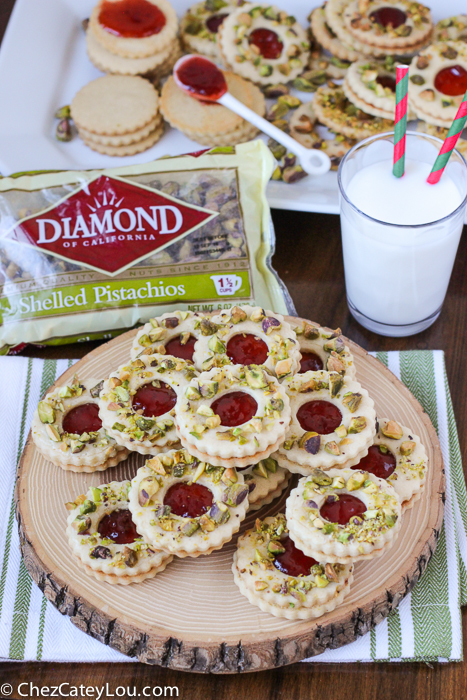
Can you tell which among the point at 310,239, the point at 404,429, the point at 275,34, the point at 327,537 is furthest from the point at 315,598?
the point at 275,34

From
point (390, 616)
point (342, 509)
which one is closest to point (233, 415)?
point (342, 509)

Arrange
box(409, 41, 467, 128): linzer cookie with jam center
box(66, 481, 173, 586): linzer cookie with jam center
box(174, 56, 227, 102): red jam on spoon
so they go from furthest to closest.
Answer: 1. box(174, 56, 227, 102): red jam on spoon
2. box(409, 41, 467, 128): linzer cookie with jam center
3. box(66, 481, 173, 586): linzer cookie with jam center

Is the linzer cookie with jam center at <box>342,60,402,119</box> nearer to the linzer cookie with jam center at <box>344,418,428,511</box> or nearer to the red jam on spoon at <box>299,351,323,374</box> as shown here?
the red jam on spoon at <box>299,351,323,374</box>

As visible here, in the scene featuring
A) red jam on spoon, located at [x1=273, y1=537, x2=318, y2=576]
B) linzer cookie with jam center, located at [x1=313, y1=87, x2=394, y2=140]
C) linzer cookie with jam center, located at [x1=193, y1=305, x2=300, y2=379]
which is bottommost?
red jam on spoon, located at [x1=273, y1=537, x2=318, y2=576]

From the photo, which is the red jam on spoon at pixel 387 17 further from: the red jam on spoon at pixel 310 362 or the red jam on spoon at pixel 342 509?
the red jam on spoon at pixel 342 509

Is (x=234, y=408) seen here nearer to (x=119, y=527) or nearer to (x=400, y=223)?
(x=119, y=527)

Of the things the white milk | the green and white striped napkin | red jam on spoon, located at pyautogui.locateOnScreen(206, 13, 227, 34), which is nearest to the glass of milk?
the white milk

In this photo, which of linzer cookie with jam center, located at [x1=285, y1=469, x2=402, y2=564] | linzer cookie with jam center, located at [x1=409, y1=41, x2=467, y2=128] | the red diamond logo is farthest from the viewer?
linzer cookie with jam center, located at [x1=409, y1=41, x2=467, y2=128]
